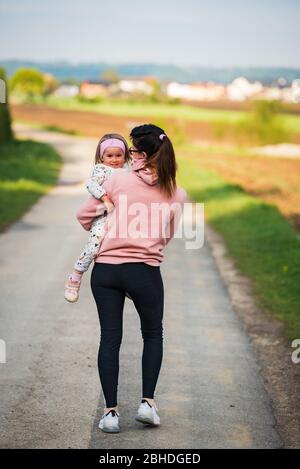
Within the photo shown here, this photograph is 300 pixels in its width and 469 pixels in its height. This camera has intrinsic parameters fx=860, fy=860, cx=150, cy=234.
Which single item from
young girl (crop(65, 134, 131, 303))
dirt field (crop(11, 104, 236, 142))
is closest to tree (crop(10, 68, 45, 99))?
dirt field (crop(11, 104, 236, 142))

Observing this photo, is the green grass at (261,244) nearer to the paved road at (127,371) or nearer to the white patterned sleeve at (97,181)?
the paved road at (127,371)

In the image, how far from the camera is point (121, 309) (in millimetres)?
5254

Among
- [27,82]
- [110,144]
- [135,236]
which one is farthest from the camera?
[27,82]

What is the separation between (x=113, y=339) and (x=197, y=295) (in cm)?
514

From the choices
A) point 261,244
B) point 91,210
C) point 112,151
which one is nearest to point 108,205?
point 91,210

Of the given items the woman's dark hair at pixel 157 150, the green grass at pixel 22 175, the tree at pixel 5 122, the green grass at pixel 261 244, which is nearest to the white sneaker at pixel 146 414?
the woman's dark hair at pixel 157 150

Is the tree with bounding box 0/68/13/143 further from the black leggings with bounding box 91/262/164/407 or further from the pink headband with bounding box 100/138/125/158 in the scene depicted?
the black leggings with bounding box 91/262/164/407

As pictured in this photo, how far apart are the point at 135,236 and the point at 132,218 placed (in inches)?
4.3

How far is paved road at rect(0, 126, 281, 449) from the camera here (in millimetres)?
5301

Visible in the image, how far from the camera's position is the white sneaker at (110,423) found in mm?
5254

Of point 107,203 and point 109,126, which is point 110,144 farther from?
point 109,126

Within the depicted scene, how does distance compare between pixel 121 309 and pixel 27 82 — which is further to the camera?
Result: pixel 27 82

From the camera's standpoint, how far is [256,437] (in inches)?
212

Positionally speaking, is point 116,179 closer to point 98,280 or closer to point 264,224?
→ point 98,280
